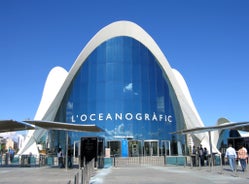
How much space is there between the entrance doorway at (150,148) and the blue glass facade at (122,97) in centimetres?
57

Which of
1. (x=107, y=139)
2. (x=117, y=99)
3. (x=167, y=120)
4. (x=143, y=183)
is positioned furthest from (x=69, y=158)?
(x=167, y=120)

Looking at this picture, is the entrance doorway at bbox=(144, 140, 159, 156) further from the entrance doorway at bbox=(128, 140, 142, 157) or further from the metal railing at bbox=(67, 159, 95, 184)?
the metal railing at bbox=(67, 159, 95, 184)

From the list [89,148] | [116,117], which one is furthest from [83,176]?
[116,117]

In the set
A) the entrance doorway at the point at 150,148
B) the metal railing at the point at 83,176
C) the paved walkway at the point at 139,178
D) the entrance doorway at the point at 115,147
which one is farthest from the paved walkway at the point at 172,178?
the entrance doorway at the point at 150,148

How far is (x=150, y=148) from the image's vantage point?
121 feet

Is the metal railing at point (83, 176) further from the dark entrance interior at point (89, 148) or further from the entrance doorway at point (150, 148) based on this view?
the entrance doorway at point (150, 148)

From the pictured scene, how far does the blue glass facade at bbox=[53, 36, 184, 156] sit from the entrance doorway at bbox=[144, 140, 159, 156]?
0.57 metres

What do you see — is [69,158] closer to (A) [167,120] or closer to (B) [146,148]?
(B) [146,148]

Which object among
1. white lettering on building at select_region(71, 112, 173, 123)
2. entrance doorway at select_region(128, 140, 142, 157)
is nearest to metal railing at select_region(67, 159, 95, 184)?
entrance doorway at select_region(128, 140, 142, 157)

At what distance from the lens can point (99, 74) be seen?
1567 inches

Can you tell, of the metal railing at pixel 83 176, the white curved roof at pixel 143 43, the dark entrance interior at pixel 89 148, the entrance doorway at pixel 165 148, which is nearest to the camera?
the metal railing at pixel 83 176

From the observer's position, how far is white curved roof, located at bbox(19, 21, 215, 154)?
41069 mm

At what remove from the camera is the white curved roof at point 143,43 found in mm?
41069

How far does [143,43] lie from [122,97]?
28.6ft
